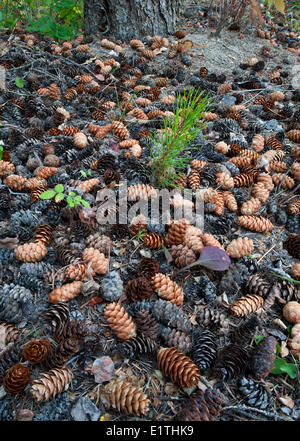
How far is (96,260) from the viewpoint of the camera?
1.58m

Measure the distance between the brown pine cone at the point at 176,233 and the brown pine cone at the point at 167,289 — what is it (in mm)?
264

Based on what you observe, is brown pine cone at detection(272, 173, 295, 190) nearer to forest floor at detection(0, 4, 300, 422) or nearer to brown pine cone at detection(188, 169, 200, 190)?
forest floor at detection(0, 4, 300, 422)

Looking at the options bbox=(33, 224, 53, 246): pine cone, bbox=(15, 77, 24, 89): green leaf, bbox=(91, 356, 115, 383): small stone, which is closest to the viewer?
bbox=(91, 356, 115, 383): small stone

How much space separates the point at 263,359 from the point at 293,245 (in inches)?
30.1

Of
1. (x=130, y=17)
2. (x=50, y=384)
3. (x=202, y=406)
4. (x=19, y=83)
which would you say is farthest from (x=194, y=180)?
(x=130, y=17)

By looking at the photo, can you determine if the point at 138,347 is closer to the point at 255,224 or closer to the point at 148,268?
the point at 148,268

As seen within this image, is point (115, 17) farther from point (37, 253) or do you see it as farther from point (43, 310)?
point (43, 310)

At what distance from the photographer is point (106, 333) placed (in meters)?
1.39

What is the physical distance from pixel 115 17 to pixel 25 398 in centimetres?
426

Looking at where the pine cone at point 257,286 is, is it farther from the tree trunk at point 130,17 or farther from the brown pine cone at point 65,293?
the tree trunk at point 130,17

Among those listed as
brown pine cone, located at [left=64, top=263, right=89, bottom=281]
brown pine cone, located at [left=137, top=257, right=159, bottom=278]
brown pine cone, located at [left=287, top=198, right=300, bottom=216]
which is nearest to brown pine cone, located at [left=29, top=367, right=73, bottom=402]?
brown pine cone, located at [left=64, top=263, right=89, bottom=281]

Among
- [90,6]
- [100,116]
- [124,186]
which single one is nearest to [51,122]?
[100,116]

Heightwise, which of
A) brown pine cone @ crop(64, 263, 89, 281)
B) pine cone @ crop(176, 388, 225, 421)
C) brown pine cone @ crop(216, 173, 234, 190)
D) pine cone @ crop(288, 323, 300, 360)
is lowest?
pine cone @ crop(176, 388, 225, 421)

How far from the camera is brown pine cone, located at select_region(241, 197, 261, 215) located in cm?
194
